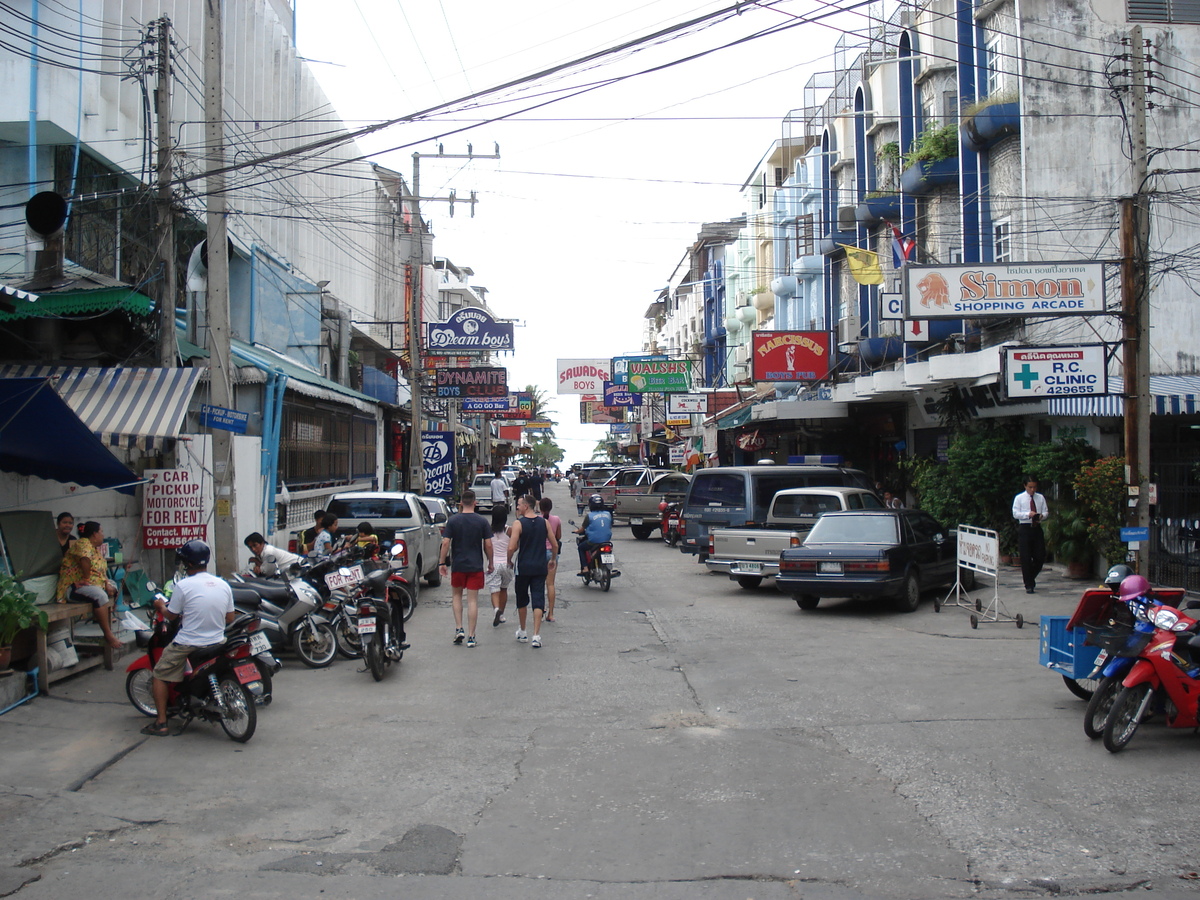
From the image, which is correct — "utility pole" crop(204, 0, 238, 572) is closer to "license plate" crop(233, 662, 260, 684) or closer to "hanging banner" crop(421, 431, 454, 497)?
"license plate" crop(233, 662, 260, 684)

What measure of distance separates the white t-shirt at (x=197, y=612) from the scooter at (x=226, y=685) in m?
0.10

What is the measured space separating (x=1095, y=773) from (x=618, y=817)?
3248 mm

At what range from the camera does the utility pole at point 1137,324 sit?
13.5m

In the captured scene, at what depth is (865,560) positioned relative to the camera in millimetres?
14141

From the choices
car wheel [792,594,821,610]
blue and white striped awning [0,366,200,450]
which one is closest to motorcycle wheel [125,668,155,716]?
blue and white striped awning [0,366,200,450]

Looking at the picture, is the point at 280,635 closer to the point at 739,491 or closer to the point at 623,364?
the point at 739,491

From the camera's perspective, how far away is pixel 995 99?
20.2 m

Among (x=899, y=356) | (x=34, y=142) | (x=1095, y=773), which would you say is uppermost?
(x=34, y=142)

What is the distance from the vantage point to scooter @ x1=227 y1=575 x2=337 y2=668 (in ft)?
34.9

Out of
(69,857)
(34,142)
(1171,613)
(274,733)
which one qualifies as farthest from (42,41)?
(1171,613)

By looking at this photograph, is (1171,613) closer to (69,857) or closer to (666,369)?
(69,857)

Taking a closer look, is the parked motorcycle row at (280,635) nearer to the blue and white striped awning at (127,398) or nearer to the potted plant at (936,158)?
the blue and white striped awning at (127,398)

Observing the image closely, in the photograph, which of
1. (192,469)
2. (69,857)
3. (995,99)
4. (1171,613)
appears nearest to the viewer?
(69,857)

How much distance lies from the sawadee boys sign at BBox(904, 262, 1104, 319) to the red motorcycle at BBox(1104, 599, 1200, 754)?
8.64 m
